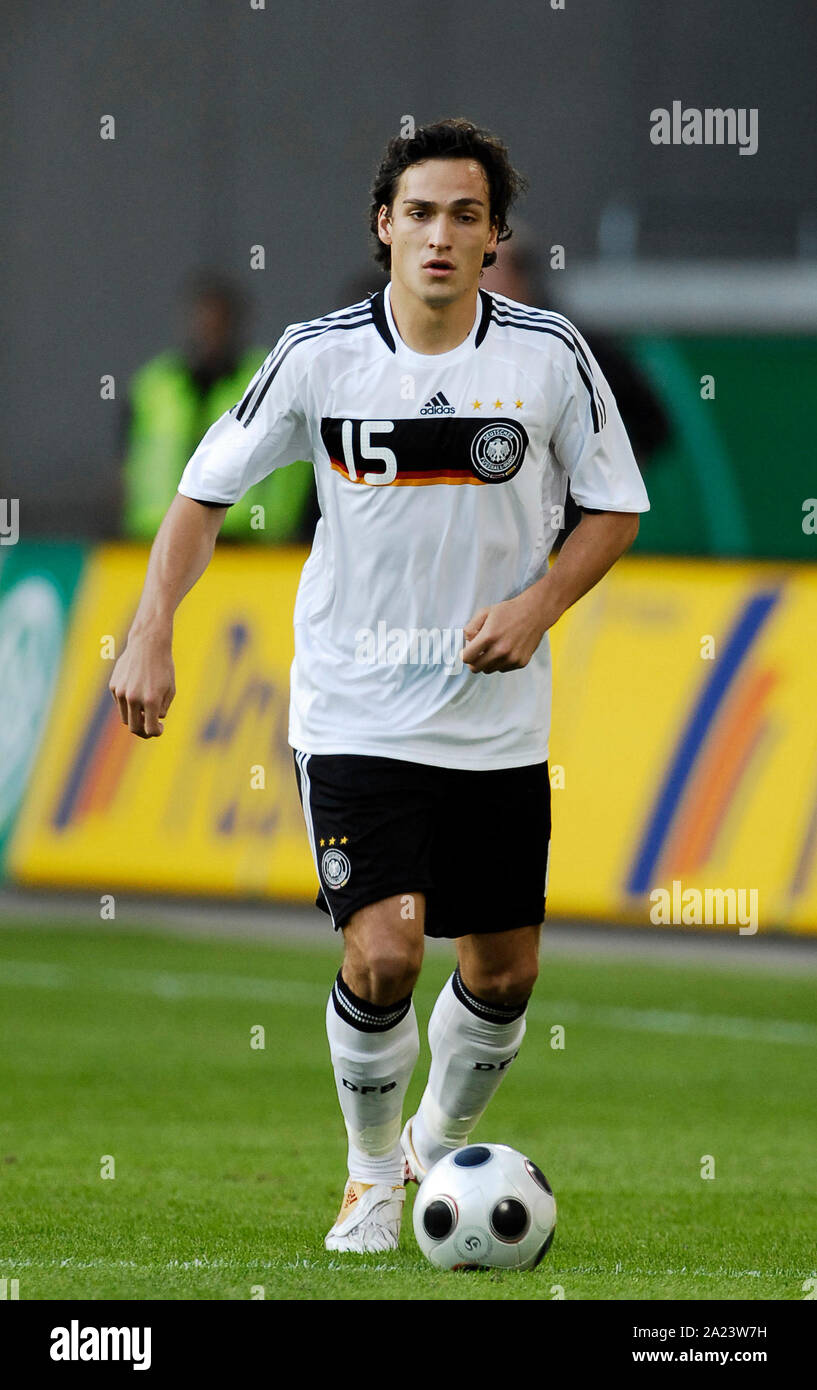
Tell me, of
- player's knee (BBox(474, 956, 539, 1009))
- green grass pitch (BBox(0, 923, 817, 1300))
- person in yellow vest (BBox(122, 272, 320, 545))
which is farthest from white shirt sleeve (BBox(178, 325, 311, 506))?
person in yellow vest (BBox(122, 272, 320, 545))

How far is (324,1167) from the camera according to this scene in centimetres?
663

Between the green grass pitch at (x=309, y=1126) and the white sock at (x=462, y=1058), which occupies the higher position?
the white sock at (x=462, y=1058)

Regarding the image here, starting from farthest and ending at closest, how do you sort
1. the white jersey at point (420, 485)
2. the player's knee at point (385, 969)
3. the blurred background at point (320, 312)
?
the blurred background at point (320, 312) < the white jersey at point (420, 485) < the player's knee at point (385, 969)

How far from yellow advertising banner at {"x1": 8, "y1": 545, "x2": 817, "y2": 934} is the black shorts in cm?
478

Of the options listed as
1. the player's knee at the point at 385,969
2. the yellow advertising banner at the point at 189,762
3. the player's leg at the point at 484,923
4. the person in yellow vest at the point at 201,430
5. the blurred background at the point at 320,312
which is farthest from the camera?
the person in yellow vest at the point at 201,430

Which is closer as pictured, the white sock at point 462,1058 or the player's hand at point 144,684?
the player's hand at point 144,684

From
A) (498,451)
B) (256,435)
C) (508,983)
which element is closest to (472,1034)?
(508,983)

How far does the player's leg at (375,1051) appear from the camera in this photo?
16.6ft

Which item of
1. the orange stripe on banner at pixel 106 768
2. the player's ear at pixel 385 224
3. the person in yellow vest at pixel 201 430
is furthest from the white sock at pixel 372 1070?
the person in yellow vest at pixel 201 430

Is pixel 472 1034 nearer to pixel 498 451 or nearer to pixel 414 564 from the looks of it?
pixel 414 564

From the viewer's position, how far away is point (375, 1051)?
5.26 meters

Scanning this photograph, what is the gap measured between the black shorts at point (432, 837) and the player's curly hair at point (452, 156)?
1192 mm

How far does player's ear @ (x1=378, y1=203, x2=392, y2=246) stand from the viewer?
530cm

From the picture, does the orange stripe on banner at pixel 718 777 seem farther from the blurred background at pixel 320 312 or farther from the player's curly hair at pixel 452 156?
the player's curly hair at pixel 452 156
